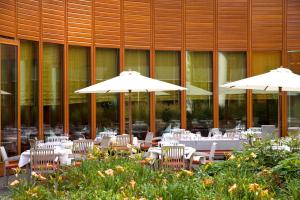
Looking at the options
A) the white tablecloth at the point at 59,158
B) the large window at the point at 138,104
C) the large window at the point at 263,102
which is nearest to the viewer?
the white tablecloth at the point at 59,158

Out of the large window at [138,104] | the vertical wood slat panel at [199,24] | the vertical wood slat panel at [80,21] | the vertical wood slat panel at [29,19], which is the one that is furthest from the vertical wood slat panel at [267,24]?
the vertical wood slat panel at [29,19]

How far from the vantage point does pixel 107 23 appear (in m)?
16.5

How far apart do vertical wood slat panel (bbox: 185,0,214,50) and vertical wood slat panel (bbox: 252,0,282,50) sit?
146 centimetres

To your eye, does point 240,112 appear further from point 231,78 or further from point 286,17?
point 286,17

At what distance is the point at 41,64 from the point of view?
571 inches

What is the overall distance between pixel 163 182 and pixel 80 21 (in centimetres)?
1128

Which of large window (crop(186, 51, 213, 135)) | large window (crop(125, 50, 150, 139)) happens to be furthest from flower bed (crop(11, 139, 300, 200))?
large window (crop(186, 51, 213, 135))

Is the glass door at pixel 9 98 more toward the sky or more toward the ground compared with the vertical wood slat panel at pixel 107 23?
more toward the ground

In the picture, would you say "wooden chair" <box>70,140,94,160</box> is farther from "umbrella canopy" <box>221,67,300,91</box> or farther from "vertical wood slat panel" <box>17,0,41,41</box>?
"vertical wood slat panel" <box>17,0,41,41</box>

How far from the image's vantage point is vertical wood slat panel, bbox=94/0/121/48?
16.3 metres

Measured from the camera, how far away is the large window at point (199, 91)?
17.6m

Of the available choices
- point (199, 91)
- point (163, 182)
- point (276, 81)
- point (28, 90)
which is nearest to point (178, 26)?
point (199, 91)

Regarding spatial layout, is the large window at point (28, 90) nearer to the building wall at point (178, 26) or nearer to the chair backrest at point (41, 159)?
the building wall at point (178, 26)

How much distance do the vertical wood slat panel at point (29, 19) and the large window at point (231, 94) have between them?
6404mm
